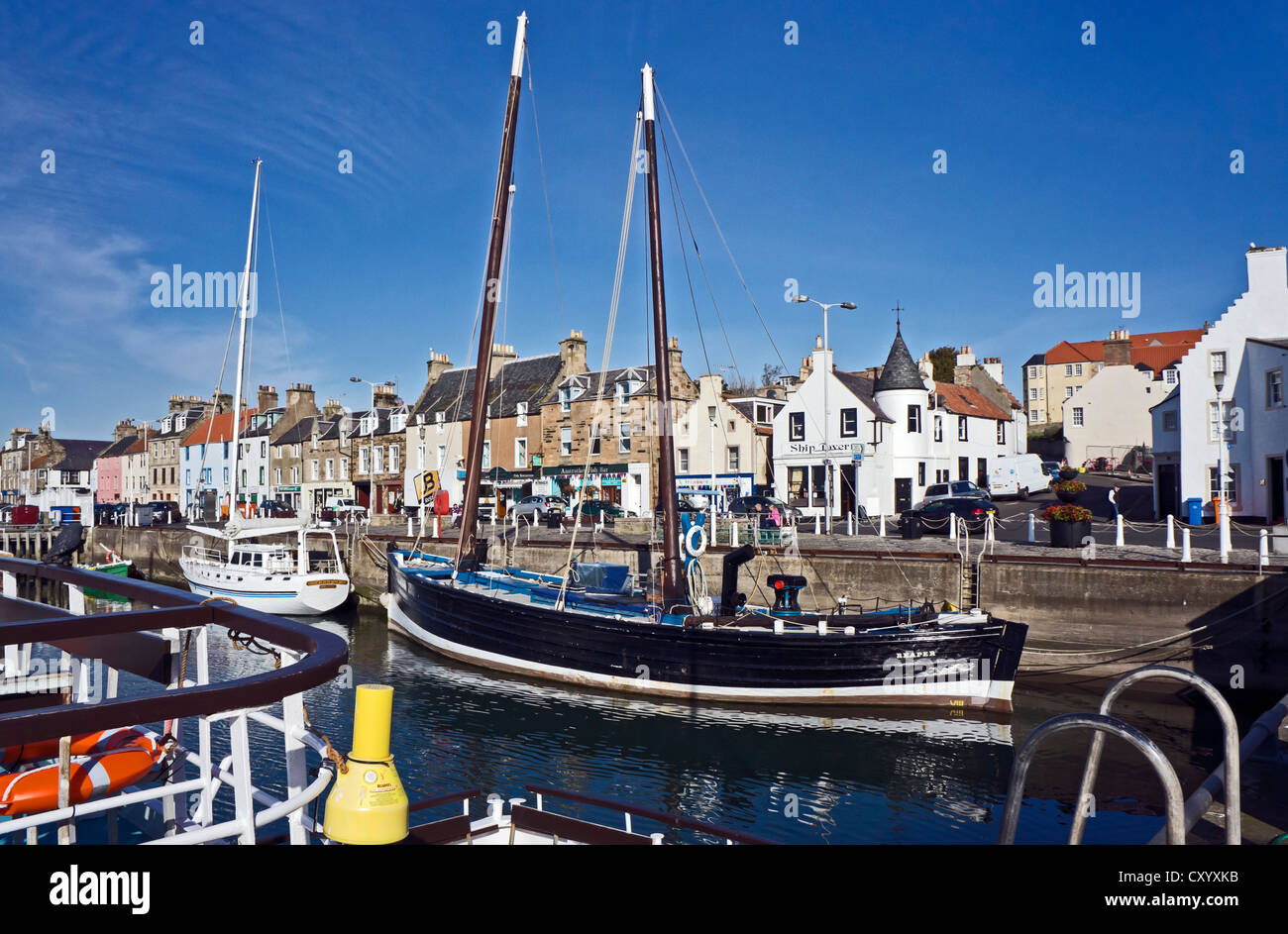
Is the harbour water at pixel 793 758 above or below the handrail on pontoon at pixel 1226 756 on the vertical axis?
below

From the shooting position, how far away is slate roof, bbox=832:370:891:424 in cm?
4262

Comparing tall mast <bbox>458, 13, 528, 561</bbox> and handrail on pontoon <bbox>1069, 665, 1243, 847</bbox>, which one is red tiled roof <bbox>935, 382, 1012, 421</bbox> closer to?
tall mast <bbox>458, 13, 528, 561</bbox>

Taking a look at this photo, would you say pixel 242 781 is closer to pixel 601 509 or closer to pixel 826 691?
pixel 826 691

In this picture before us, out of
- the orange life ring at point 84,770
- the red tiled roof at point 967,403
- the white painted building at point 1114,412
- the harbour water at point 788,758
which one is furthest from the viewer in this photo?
the white painted building at point 1114,412

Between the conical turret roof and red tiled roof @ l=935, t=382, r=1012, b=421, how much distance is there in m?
4.09

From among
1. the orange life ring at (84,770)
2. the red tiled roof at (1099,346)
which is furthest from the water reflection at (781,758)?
the red tiled roof at (1099,346)

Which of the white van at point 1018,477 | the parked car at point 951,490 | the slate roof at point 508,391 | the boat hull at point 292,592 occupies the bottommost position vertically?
the boat hull at point 292,592

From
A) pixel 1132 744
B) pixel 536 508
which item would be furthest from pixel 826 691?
pixel 536 508

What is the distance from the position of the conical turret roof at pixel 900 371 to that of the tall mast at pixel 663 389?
24.2 meters

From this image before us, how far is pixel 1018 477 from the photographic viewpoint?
5294 centimetres

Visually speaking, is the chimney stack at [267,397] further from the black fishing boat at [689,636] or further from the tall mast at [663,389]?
the tall mast at [663,389]

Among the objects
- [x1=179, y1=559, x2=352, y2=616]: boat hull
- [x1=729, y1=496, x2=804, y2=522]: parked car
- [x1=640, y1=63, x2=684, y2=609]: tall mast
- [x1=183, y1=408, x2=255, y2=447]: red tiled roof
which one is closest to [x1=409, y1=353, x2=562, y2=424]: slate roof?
[x1=729, y1=496, x2=804, y2=522]: parked car

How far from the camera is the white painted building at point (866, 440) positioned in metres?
42.0

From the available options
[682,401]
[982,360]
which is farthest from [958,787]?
[982,360]
